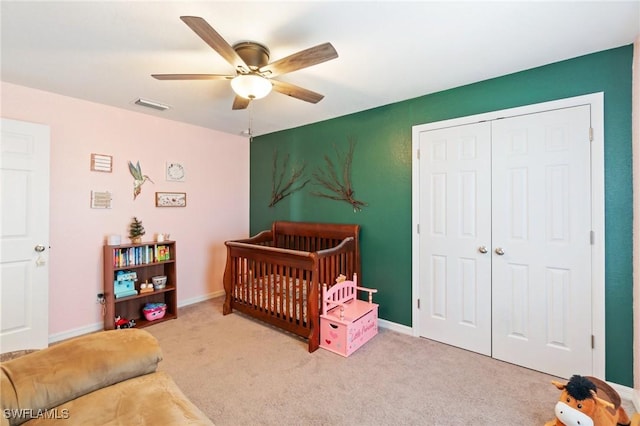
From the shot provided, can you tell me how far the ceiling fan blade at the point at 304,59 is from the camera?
5.17 feet

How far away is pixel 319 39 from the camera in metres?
1.89

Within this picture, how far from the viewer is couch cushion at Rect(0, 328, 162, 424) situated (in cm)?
118

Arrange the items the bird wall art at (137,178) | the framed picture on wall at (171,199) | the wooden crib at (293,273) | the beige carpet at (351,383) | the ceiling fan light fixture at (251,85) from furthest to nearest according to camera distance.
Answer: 1. the framed picture on wall at (171,199)
2. the bird wall art at (137,178)
3. the wooden crib at (293,273)
4. the ceiling fan light fixture at (251,85)
5. the beige carpet at (351,383)

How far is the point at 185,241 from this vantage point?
12.6 ft

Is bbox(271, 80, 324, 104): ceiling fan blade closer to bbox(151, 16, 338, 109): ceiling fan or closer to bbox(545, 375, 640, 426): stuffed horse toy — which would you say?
bbox(151, 16, 338, 109): ceiling fan

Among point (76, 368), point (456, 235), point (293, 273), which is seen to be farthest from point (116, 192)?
point (456, 235)

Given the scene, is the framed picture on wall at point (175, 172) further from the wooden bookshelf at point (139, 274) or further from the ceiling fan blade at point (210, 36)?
the ceiling fan blade at point (210, 36)

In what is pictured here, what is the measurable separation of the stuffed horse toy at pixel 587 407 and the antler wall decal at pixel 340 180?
222 centimetres

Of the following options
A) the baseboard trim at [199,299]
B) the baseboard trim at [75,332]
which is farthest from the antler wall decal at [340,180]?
the baseboard trim at [75,332]

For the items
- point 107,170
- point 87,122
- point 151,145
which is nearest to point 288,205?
point 151,145

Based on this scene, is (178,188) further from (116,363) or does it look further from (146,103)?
(116,363)

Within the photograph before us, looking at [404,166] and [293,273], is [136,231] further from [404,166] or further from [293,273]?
[404,166]

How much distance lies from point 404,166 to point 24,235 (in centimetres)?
364

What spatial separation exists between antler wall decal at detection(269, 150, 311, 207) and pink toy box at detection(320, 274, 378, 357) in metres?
1.65
